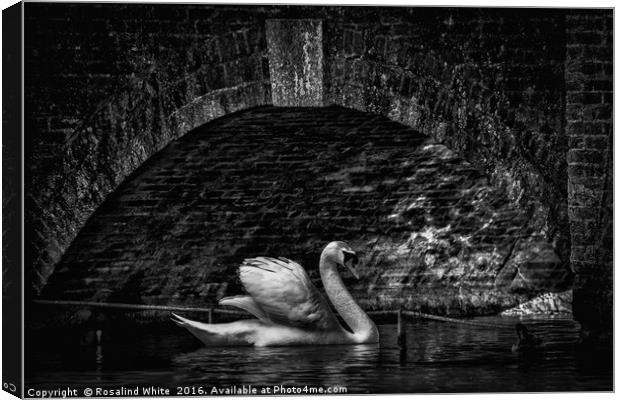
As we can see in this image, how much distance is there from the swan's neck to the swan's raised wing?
161 millimetres

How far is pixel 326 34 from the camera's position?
40.2 feet

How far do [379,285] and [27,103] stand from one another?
2.83m

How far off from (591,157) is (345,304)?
5.90 ft

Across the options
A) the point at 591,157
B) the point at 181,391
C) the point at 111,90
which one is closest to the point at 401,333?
the point at 591,157

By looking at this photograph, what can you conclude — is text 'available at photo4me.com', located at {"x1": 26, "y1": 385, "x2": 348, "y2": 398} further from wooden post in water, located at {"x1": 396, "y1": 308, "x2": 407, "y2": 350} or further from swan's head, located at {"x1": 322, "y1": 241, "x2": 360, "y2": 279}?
swan's head, located at {"x1": 322, "y1": 241, "x2": 360, "y2": 279}

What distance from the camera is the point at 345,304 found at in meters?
12.9

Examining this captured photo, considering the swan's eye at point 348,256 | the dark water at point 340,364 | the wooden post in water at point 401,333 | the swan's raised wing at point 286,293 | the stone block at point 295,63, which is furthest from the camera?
the swan's eye at point 348,256

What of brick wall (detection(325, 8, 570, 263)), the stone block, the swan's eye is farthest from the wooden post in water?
the stone block

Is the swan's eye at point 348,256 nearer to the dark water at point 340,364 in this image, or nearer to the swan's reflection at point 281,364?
the dark water at point 340,364

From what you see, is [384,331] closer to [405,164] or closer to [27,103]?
[405,164]

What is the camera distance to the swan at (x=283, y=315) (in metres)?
12.6

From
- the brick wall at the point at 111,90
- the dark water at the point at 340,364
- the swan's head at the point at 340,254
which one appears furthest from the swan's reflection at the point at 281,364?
the brick wall at the point at 111,90

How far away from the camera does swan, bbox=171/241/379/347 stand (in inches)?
496

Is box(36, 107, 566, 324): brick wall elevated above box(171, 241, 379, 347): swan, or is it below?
above
